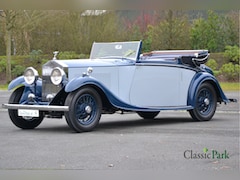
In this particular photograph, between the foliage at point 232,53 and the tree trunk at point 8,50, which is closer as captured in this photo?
the tree trunk at point 8,50

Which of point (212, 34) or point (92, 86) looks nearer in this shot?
point (92, 86)

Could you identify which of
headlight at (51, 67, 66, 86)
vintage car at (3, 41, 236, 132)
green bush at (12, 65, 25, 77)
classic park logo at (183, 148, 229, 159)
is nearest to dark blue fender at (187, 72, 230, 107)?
vintage car at (3, 41, 236, 132)

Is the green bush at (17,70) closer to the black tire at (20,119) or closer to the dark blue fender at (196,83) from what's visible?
the black tire at (20,119)

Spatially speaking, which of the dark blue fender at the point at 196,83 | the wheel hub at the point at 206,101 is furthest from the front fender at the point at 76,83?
the wheel hub at the point at 206,101

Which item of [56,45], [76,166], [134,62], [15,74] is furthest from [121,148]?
[15,74]

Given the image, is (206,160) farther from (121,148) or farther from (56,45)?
(56,45)

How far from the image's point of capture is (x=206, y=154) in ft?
15.9

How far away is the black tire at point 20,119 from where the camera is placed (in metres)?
7.14

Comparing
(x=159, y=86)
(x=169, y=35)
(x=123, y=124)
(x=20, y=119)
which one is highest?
(x=169, y=35)

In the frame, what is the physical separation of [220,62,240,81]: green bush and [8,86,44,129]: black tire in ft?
23.3

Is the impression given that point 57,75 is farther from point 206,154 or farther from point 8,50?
point 8,50

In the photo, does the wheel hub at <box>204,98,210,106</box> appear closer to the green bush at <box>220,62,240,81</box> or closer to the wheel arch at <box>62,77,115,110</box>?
the wheel arch at <box>62,77,115,110</box>

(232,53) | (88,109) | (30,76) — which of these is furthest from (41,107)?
(232,53)

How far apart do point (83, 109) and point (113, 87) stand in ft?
2.33
